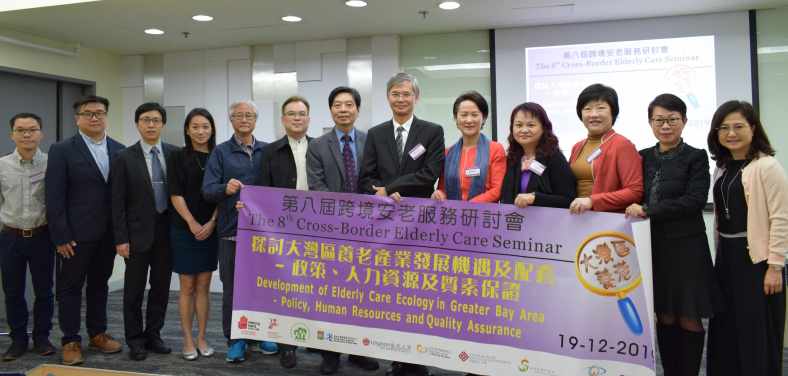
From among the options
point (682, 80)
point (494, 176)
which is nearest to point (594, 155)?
point (494, 176)

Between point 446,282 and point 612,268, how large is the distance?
768 millimetres

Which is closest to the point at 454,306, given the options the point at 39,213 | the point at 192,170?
the point at 192,170

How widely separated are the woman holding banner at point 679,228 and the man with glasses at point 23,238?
3.69 meters

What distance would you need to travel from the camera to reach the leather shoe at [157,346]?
10.7 ft

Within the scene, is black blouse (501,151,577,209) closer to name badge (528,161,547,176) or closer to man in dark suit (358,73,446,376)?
name badge (528,161,547,176)

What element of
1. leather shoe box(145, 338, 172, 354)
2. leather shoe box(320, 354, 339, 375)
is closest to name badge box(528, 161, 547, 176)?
leather shoe box(320, 354, 339, 375)

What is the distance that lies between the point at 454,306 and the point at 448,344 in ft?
0.63

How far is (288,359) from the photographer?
3.05m

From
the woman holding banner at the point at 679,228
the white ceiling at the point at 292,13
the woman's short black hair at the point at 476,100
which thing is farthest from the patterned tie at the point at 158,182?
the woman holding banner at the point at 679,228

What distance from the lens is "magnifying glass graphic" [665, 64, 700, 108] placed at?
4574 millimetres

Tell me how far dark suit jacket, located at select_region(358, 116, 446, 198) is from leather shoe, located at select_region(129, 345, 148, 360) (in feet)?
6.18

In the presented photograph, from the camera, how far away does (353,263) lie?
8.36 feet

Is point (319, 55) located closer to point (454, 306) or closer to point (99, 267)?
point (99, 267)

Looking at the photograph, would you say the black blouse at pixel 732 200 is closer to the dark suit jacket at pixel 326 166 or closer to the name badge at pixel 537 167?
the name badge at pixel 537 167
